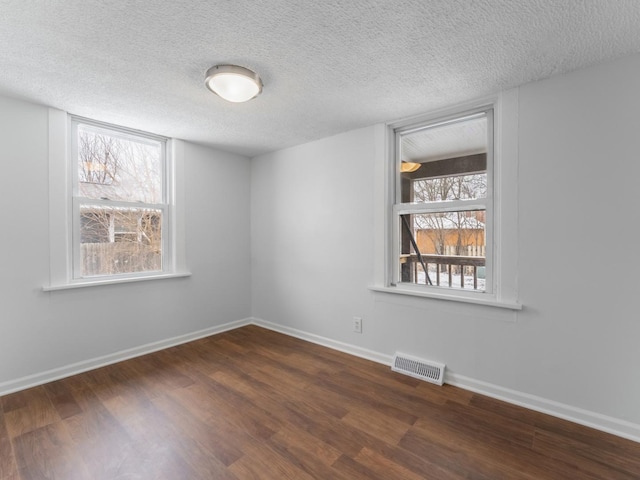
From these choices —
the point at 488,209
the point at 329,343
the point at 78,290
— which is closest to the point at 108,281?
the point at 78,290

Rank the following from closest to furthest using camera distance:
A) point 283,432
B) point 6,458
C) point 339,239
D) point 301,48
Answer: point 6,458 → point 301,48 → point 283,432 → point 339,239

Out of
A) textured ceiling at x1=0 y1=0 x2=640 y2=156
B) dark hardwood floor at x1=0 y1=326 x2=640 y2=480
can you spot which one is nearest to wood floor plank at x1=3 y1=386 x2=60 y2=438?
dark hardwood floor at x1=0 y1=326 x2=640 y2=480

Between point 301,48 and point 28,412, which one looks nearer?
point 301,48

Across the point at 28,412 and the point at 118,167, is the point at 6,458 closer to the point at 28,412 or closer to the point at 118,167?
the point at 28,412

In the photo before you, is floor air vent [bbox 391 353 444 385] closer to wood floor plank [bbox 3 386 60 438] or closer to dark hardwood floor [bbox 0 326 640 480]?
dark hardwood floor [bbox 0 326 640 480]

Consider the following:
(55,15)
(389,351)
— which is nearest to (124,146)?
(55,15)

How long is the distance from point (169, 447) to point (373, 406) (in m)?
1.31

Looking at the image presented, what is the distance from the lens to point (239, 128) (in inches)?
117

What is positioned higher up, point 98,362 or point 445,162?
point 445,162

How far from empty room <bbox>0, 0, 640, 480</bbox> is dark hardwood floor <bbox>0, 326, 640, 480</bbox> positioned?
2 centimetres

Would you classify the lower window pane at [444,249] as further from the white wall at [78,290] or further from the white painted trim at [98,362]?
the white painted trim at [98,362]

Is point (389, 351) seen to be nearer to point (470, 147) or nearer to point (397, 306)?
point (397, 306)

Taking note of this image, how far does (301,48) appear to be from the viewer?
172cm

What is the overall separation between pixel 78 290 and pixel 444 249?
3.30 m
